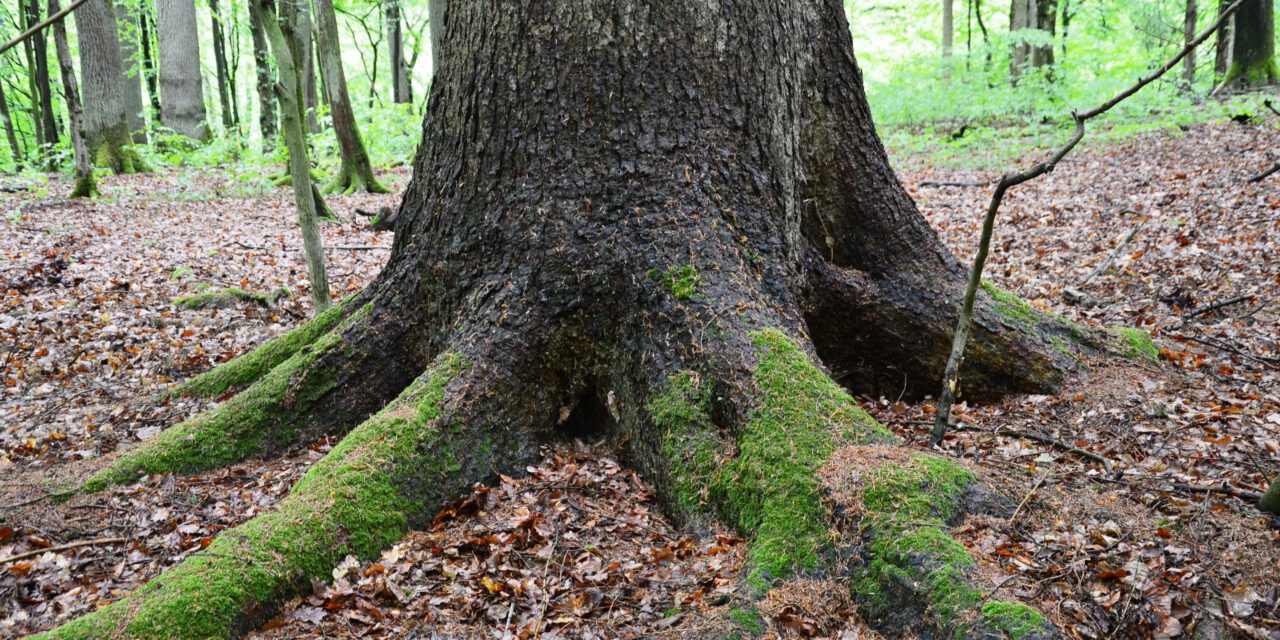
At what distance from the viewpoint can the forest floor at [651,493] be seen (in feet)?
9.34

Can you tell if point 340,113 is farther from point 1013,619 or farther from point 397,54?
point 397,54

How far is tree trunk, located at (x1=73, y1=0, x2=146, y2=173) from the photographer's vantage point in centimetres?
1591

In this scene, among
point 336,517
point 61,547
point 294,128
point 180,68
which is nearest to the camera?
point 336,517

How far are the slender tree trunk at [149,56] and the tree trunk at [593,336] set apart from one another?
27947mm

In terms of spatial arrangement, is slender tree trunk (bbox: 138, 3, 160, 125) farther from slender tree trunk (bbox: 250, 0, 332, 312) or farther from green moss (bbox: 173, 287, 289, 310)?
slender tree trunk (bbox: 250, 0, 332, 312)

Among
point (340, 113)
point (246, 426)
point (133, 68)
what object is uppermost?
point (133, 68)

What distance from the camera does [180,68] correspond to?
61.7ft

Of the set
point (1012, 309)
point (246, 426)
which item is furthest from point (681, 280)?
point (246, 426)

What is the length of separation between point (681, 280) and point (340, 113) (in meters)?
11.3

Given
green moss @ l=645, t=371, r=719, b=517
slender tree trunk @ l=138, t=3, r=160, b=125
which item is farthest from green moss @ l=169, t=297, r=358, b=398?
slender tree trunk @ l=138, t=3, r=160, b=125

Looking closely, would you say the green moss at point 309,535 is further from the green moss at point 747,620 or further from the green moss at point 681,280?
the green moss at point 747,620

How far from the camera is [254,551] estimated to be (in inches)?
130

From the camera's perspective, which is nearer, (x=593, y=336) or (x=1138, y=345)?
(x=593, y=336)

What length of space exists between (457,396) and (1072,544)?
3.01m
